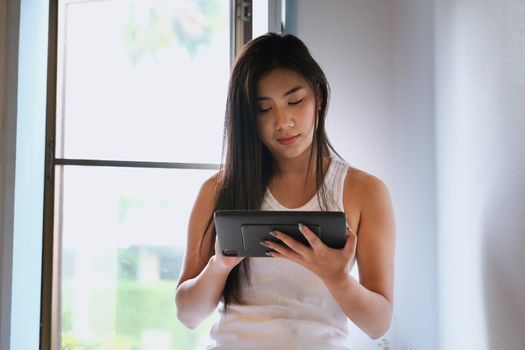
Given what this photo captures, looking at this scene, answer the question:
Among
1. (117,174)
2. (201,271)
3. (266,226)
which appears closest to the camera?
(266,226)

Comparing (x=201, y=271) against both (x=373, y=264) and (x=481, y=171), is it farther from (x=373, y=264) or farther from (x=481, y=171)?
(x=481, y=171)

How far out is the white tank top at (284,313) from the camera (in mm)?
1328

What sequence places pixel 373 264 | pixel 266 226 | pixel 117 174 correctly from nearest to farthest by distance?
pixel 266 226 → pixel 373 264 → pixel 117 174

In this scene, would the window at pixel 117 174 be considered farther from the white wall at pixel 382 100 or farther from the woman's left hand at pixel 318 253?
the woman's left hand at pixel 318 253

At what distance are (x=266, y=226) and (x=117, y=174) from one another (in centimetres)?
111

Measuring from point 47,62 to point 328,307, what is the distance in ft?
4.31

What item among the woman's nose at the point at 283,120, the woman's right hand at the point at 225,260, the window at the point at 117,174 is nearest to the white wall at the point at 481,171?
the woman's nose at the point at 283,120

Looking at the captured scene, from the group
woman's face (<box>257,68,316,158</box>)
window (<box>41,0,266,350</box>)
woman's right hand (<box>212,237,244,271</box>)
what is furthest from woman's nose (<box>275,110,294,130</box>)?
window (<box>41,0,266,350</box>)

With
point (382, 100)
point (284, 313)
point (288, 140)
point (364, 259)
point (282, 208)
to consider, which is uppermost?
point (382, 100)

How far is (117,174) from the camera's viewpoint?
85.4 inches

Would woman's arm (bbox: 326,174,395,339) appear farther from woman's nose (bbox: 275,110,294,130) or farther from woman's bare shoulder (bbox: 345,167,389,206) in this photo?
woman's nose (bbox: 275,110,294,130)

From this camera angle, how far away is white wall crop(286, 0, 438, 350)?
5.69 feet

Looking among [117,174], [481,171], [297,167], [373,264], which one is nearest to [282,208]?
[297,167]

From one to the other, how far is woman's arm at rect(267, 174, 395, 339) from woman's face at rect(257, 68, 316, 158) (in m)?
0.16
